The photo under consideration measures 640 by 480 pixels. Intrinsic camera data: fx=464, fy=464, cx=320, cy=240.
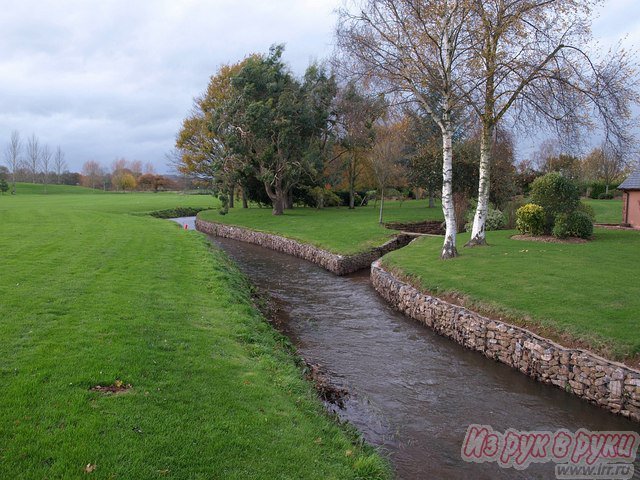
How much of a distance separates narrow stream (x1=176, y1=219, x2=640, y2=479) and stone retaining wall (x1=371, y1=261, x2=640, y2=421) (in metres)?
0.19

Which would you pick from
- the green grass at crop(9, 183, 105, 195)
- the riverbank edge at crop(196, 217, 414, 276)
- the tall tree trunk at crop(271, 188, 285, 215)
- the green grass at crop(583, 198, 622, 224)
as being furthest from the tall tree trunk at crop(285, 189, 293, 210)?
the green grass at crop(9, 183, 105, 195)

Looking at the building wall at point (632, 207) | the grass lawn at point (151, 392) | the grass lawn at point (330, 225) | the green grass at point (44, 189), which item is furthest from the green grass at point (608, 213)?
the green grass at point (44, 189)

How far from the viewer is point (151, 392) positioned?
5992mm

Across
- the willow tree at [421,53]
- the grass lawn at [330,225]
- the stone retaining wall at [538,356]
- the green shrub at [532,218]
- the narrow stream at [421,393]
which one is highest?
the willow tree at [421,53]

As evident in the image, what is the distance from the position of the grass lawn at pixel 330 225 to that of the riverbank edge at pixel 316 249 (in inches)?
16.6

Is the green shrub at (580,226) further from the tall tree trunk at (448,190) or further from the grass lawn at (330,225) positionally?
the grass lawn at (330,225)

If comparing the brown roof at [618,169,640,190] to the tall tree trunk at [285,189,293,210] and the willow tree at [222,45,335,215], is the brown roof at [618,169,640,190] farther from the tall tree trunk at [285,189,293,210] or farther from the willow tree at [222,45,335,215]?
the tall tree trunk at [285,189,293,210]

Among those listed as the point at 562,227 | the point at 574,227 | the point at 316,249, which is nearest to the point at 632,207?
the point at 574,227

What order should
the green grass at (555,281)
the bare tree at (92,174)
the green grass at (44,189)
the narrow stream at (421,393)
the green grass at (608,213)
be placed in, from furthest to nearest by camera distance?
the bare tree at (92,174) → the green grass at (44,189) → the green grass at (608,213) → the green grass at (555,281) → the narrow stream at (421,393)

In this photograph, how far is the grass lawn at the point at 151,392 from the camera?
469cm

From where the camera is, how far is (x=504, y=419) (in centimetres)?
762

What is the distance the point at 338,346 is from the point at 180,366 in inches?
183

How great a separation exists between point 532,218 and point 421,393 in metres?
14.2

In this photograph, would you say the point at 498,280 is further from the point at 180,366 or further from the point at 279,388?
the point at 180,366
